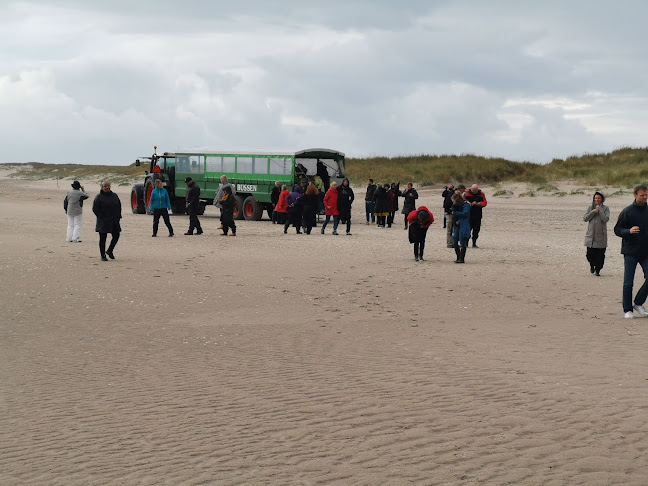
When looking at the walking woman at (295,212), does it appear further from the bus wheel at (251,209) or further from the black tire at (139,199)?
the black tire at (139,199)

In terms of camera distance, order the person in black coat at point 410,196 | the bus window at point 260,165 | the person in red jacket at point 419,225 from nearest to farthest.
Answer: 1. the person in red jacket at point 419,225
2. the person in black coat at point 410,196
3. the bus window at point 260,165

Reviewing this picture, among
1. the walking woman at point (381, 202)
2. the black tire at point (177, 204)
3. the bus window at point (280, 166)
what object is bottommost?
the black tire at point (177, 204)

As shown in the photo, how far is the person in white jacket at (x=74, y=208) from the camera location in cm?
2262

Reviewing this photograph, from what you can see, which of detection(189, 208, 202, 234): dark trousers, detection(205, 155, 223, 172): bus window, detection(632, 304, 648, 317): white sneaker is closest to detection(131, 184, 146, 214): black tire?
detection(205, 155, 223, 172): bus window

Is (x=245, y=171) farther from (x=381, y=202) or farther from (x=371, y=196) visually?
(x=381, y=202)

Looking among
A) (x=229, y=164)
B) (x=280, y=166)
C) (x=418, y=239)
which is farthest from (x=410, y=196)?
(x=418, y=239)

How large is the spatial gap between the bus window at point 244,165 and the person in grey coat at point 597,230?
1933cm

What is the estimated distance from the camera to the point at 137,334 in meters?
10.9

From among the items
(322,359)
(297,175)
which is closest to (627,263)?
(322,359)

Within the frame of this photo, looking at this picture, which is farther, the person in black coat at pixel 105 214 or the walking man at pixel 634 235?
the person in black coat at pixel 105 214

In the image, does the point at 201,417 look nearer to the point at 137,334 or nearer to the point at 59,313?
the point at 137,334

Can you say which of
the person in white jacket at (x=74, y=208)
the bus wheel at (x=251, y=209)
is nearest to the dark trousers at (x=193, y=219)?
the person in white jacket at (x=74, y=208)

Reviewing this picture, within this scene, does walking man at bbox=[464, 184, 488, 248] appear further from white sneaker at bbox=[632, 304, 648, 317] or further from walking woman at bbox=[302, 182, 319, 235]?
white sneaker at bbox=[632, 304, 648, 317]

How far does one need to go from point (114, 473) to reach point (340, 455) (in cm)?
141
